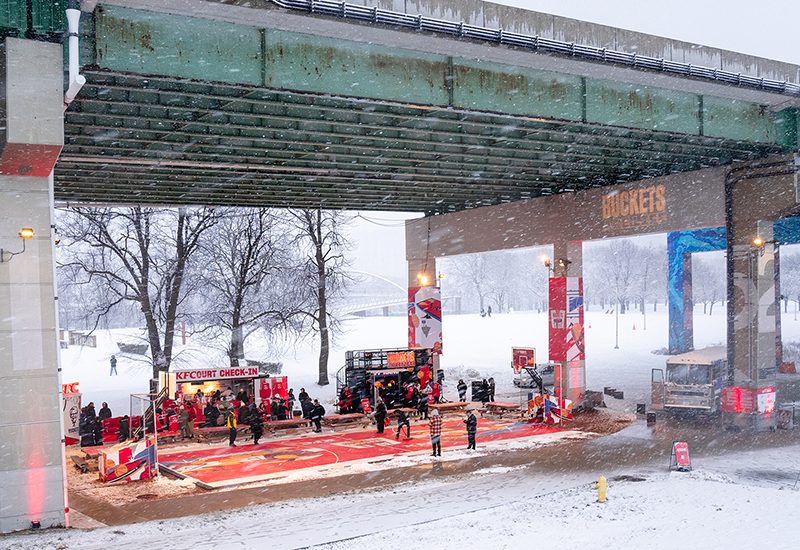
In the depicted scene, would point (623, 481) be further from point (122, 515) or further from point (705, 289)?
point (705, 289)

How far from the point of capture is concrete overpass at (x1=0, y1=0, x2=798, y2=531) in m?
15.0

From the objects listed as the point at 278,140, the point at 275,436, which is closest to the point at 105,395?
the point at 275,436

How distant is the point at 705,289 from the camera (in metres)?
122

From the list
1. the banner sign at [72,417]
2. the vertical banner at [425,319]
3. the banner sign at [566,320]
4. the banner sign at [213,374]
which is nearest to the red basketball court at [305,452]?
the banner sign at [72,417]

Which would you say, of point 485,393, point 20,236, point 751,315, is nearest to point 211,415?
point 485,393

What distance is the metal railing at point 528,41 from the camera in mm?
15555

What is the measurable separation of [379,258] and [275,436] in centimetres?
16319

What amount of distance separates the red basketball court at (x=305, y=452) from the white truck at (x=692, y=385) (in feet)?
17.7

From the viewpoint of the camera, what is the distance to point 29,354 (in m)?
15.2

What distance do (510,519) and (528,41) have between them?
1062 centimetres

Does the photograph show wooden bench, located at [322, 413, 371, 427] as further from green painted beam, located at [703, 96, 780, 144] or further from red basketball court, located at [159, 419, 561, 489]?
green painted beam, located at [703, 96, 780, 144]

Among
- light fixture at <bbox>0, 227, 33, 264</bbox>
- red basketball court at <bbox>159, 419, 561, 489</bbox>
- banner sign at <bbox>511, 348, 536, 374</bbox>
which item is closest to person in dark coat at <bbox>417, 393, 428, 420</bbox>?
red basketball court at <bbox>159, 419, 561, 489</bbox>

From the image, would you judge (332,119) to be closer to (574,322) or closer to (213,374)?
(213,374)

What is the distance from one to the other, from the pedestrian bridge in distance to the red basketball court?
29.7 ft
